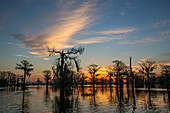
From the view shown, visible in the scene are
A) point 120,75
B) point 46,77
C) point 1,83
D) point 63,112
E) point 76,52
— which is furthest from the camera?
point 46,77

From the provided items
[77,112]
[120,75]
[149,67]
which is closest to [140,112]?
[77,112]

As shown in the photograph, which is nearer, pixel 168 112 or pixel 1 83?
pixel 168 112

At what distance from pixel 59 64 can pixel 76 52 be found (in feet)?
12.6

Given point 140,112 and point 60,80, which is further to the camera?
point 60,80

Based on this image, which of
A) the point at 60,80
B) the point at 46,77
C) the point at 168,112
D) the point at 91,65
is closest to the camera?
the point at 168,112

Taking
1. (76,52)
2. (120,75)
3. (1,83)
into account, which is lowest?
(1,83)

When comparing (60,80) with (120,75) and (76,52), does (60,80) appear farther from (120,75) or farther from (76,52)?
(120,75)

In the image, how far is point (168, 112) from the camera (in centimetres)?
1335

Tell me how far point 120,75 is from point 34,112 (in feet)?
168

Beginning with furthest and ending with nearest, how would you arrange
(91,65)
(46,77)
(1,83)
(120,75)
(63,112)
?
(46,77)
(1,83)
(91,65)
(120,75)
(63,112)

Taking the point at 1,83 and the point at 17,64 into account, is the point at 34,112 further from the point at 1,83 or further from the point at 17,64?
the point at 1,83

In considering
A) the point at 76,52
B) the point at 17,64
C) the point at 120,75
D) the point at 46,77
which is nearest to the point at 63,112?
the point at 76,52

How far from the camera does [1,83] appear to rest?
97.3 m

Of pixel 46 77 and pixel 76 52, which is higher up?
pixel 76 52
